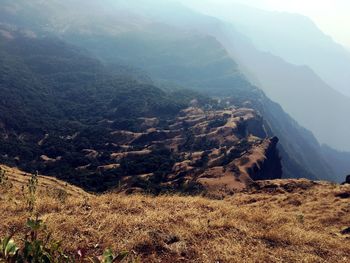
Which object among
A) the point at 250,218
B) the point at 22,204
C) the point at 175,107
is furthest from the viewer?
the point at 175,107

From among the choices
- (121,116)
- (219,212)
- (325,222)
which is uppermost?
(219,212)

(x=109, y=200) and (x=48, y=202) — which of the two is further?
(x=109, y=200)

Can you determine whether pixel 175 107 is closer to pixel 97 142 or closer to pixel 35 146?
pixel 97 142

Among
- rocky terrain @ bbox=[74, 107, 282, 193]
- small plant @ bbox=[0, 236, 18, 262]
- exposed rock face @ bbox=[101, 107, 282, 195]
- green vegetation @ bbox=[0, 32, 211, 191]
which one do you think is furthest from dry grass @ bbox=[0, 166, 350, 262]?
green vegetation @ bbox=[0, 32, 211, 191]

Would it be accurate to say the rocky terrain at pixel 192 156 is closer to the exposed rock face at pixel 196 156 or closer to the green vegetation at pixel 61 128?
the exposed rock face at pixel 196 156

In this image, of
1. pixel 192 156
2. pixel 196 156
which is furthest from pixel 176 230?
pixel 192 156

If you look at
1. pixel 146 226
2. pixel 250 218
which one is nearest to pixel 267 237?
pixel 250 218

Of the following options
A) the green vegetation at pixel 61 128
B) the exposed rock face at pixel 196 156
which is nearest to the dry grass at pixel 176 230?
the exposed rock face at pixel 196 156
